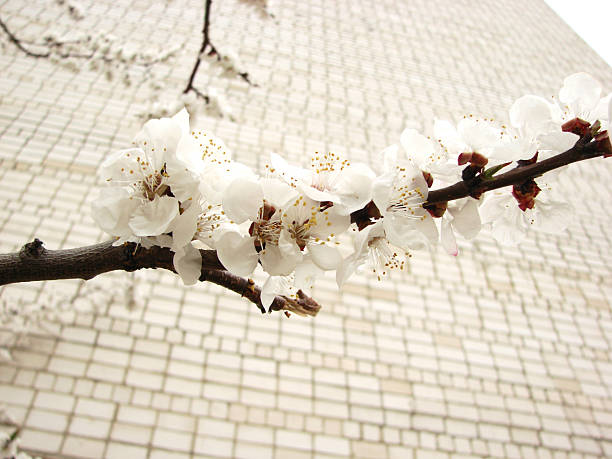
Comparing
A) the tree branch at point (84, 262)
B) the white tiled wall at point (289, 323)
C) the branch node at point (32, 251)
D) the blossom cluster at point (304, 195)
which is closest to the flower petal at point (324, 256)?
the blossom cluster at point (304, 195)

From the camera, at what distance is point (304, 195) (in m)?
0.61

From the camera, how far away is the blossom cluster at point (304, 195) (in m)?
→ 0.60

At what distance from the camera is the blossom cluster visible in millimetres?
602

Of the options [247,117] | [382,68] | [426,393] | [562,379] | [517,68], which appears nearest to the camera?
[426,393]

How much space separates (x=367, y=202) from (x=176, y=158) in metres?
0.25

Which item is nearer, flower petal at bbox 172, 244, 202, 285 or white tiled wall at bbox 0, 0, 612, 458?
flower petal at bbox 172, 244, 202, 285

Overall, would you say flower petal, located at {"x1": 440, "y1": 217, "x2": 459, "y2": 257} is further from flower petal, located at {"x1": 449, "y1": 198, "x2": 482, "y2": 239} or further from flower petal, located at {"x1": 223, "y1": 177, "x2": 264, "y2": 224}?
flower petal, located at {"x1": 223, "y1": 177, "x2": 264, "y2": 224}

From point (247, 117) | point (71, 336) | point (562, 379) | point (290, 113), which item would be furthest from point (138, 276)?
point (562, 379)

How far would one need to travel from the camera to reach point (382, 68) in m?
5.65

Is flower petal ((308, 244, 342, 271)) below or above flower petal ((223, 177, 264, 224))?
below

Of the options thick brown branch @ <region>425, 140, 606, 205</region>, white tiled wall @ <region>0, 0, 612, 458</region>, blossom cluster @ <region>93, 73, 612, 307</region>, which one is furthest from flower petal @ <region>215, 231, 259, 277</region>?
white tiled wall @ <region>0, 0, 612, 458</region>

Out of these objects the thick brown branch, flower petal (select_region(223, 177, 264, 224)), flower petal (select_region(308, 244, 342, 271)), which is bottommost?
flower petal (select_region(308, 244, 342, 271))

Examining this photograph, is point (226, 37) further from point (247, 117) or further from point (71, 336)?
point (71, 336)

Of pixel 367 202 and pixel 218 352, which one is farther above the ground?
pixel 367 202
